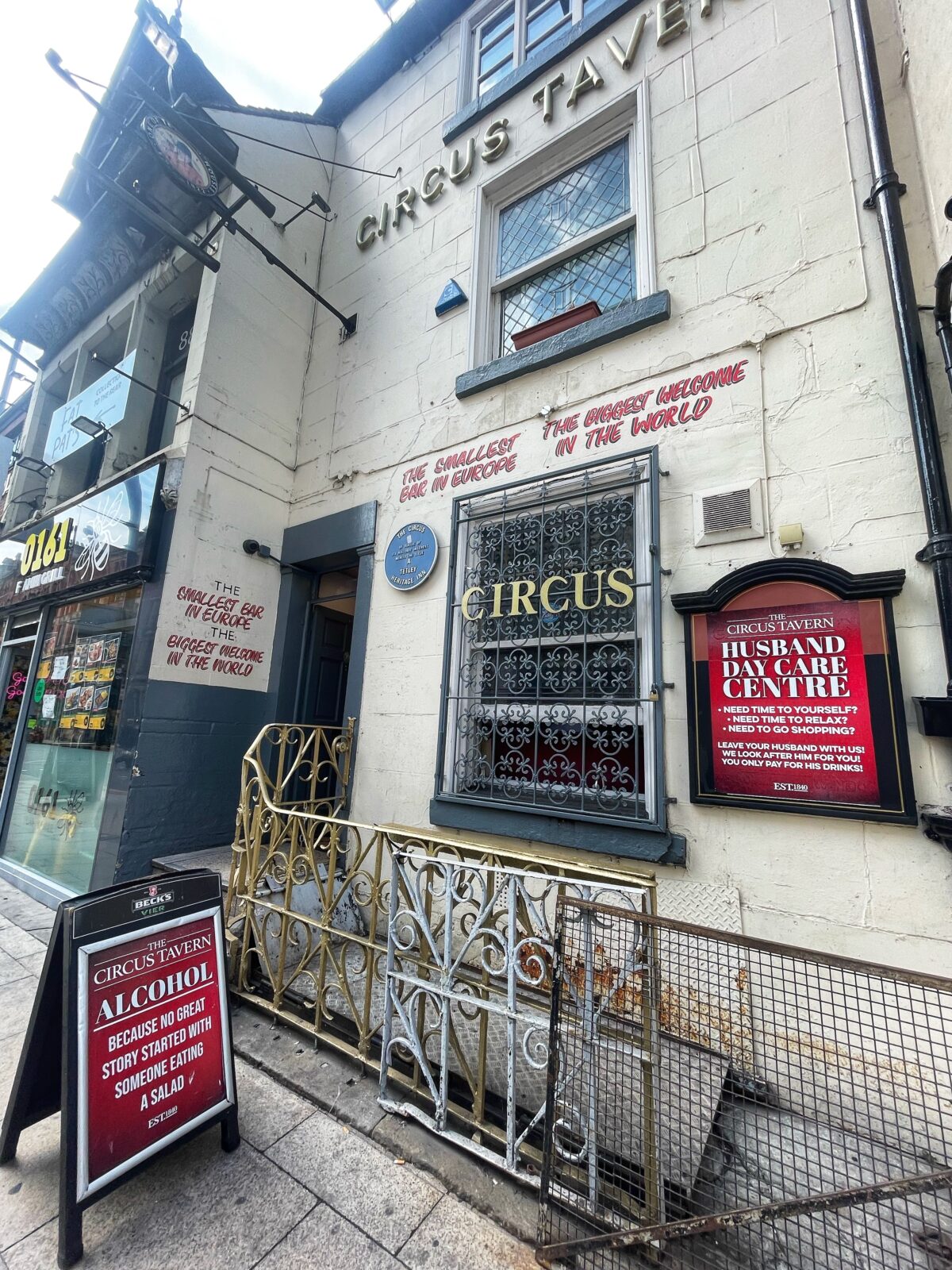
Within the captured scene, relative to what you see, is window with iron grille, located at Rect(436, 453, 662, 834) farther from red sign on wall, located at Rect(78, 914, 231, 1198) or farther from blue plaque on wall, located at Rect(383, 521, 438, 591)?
red sign on wall, located at Rect(78, 914, 231, 1198)

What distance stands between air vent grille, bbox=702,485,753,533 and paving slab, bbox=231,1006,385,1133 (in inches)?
133

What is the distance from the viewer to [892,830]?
2.47 m

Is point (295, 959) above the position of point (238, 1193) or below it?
above

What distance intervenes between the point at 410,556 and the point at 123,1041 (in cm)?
337

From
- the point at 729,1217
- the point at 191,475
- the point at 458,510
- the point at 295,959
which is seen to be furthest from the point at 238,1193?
the point at 191,475

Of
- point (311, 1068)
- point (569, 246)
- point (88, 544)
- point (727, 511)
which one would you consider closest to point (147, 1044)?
point (311, 1068)

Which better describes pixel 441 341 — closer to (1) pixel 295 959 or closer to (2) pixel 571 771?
(2) pixel 571 771

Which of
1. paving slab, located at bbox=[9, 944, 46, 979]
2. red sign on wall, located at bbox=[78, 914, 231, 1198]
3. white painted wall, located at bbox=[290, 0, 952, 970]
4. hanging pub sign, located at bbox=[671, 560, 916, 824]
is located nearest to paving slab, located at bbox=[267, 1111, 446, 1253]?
red sign on wall, located at bbox=[78, 914, 231, 1198]

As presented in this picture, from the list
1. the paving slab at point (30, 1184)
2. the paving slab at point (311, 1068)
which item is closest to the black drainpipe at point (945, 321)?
the paving slab at point (311, 1068)

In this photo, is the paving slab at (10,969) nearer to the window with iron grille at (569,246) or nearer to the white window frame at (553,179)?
the white window frame at (553,179)

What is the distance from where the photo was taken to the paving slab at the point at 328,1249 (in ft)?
5.56

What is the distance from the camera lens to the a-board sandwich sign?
183 cm

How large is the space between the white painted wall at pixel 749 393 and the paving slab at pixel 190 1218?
6.82 feet

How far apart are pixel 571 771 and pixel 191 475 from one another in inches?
167
